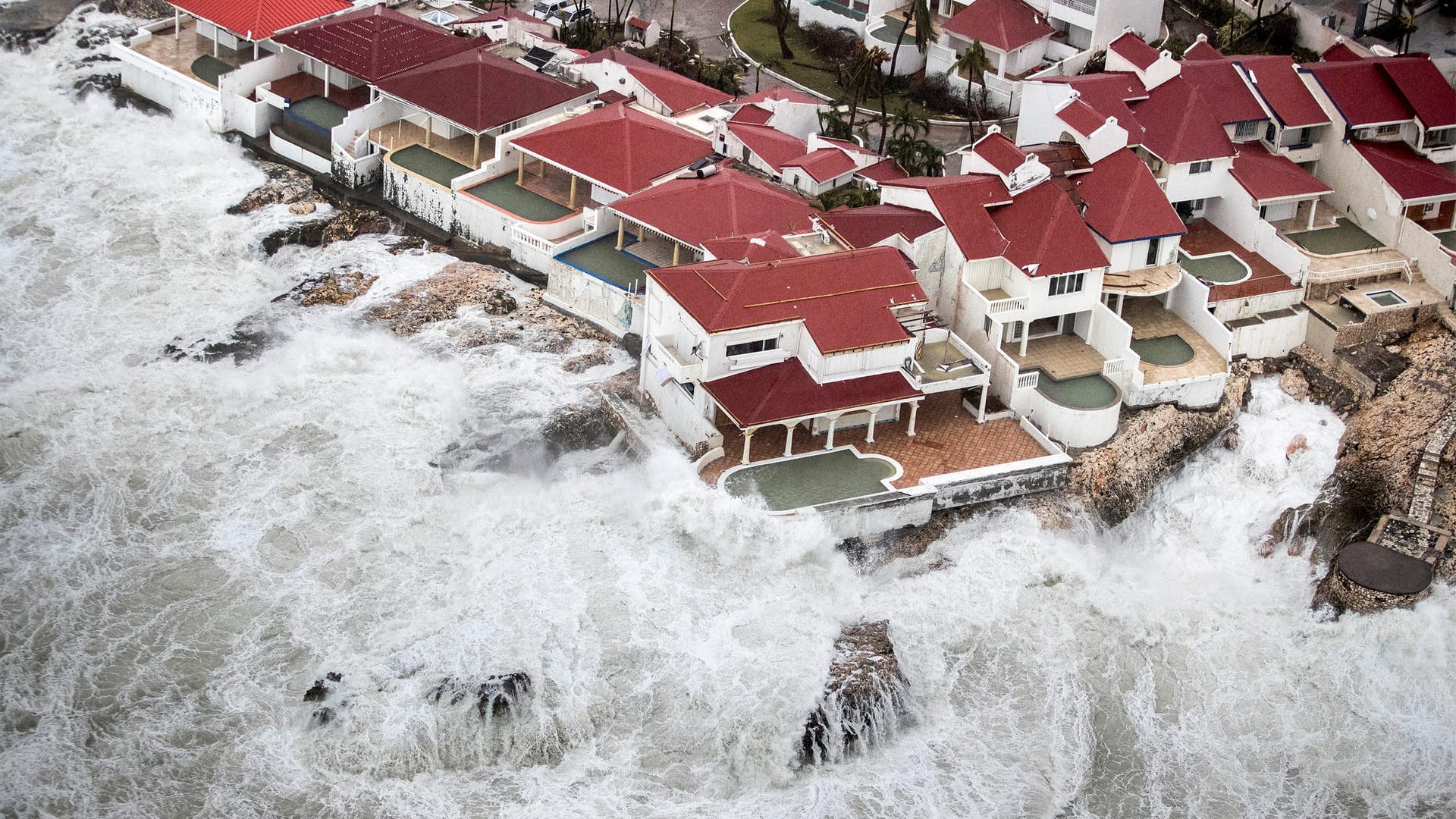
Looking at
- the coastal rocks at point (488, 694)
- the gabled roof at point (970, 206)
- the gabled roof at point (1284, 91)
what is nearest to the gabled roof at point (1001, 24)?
the gabled roof at point (1284, 91)

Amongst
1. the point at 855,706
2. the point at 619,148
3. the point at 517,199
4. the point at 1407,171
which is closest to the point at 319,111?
the point at 517,199

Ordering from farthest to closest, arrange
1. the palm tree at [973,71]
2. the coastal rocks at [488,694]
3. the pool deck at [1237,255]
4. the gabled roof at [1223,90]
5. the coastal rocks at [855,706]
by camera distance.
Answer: the palm tree at [973,71]
the gabled roof at [1223,90]
the pool deck at [1237,255]
the coastal rocks at [855,706]
the coastal rocks at [488,694]

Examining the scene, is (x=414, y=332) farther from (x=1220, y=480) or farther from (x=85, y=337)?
(x=1220, y=480)

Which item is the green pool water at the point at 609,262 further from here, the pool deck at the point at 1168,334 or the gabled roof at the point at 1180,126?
the gabled roof at the point at 1180,126

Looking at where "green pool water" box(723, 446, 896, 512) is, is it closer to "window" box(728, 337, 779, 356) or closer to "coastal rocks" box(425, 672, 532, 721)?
"window" box(728, 337, 779, 356)

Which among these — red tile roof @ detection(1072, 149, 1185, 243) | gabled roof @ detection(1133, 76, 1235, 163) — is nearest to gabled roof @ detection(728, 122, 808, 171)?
red tile roof @ detection(1072, 149, 1185, 243)

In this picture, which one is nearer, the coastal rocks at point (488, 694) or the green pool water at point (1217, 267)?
the coastal rocks at point (488, 694)

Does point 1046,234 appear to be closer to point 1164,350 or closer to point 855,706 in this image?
point 1164,350

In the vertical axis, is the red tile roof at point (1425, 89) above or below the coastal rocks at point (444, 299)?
above
